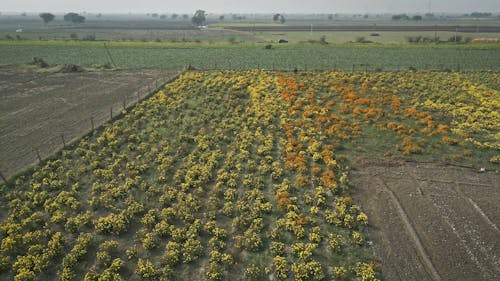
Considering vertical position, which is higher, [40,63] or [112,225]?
[40,63]

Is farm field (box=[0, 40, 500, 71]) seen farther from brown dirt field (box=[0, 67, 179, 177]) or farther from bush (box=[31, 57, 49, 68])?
brown dirt field (box=[0, 67, 179, 177])

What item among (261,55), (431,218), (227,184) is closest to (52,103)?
(227,184)

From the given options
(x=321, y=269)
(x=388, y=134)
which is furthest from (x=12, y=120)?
(x=388, y=134)

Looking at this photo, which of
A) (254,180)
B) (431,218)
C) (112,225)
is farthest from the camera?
(254,180)

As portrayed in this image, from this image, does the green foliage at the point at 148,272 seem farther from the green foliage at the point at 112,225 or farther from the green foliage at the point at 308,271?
the green foliage at the point at 308,271

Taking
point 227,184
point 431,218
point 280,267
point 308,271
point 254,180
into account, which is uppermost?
point 254,180

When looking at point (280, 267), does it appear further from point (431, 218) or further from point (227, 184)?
point (431, 218)
